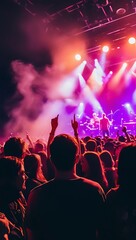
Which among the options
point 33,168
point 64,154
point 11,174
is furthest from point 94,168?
point 11,174

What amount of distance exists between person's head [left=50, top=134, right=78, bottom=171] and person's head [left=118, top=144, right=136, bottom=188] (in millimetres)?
377

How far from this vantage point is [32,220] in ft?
6.06

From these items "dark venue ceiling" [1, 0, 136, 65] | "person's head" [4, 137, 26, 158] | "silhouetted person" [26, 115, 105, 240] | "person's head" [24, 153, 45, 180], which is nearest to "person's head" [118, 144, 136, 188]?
"silhouetted person" [26, 115, 105, 240]

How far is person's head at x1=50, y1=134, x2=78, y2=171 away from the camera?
1932mm

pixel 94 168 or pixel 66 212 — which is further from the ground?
pixel 94 168

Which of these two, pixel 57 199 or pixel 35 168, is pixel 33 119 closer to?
pixel 35 168

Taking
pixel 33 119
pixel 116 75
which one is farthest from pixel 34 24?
pixel 116 75

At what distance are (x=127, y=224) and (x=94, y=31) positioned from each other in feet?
36.6

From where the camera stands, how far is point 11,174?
6.21 feet

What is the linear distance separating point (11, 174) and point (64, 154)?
0.40 meters

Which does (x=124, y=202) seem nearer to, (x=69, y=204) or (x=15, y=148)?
(x=69, y=204)

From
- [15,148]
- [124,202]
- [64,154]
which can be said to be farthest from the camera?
[15,148]

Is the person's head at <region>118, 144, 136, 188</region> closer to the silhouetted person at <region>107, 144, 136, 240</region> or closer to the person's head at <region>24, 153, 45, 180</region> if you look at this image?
the silhouetted person at <region>107, 144, 136, 240</region>

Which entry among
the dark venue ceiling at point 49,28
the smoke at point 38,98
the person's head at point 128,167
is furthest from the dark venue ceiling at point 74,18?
the person's head at point 128,167
